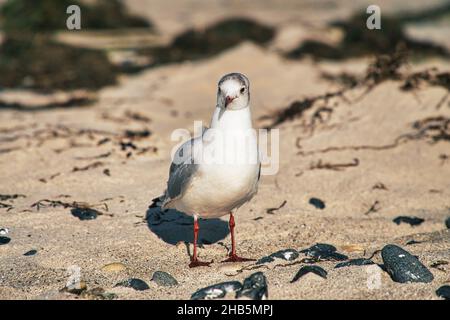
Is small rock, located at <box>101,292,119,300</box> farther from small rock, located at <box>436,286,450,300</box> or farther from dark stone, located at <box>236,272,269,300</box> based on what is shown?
small rock, located at <box>436,286,450,300</box>

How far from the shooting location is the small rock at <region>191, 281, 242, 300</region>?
3.75 meters

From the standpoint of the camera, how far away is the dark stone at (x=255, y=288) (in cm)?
369

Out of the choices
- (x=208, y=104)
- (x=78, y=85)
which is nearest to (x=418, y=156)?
(x=208, y=104)

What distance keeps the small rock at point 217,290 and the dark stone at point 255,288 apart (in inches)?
2.3

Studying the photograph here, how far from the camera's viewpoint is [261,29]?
1584 cm

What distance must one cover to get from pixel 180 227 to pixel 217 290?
1.48 metres

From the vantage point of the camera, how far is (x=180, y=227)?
5.22 meters

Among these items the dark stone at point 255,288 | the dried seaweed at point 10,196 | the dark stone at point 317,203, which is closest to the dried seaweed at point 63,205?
the dried seaweed at point 10,196

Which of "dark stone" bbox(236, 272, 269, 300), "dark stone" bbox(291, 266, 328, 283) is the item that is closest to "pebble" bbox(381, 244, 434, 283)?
"dark stone" bbox(291, 266, 328, 283)

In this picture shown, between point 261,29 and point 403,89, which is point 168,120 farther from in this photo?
point 261,29

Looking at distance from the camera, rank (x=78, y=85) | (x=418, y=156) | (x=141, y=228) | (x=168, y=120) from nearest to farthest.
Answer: (x=141, y=228) → (x=418, y=156) → (x=168, y=120) → (x=78, y=85)

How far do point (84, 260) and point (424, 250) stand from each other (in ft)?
6.94

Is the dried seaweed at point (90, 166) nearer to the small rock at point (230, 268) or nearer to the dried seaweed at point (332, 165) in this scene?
the dried seaweed at point (332, 165)

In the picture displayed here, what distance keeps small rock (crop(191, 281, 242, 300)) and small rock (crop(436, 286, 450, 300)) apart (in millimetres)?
1014
